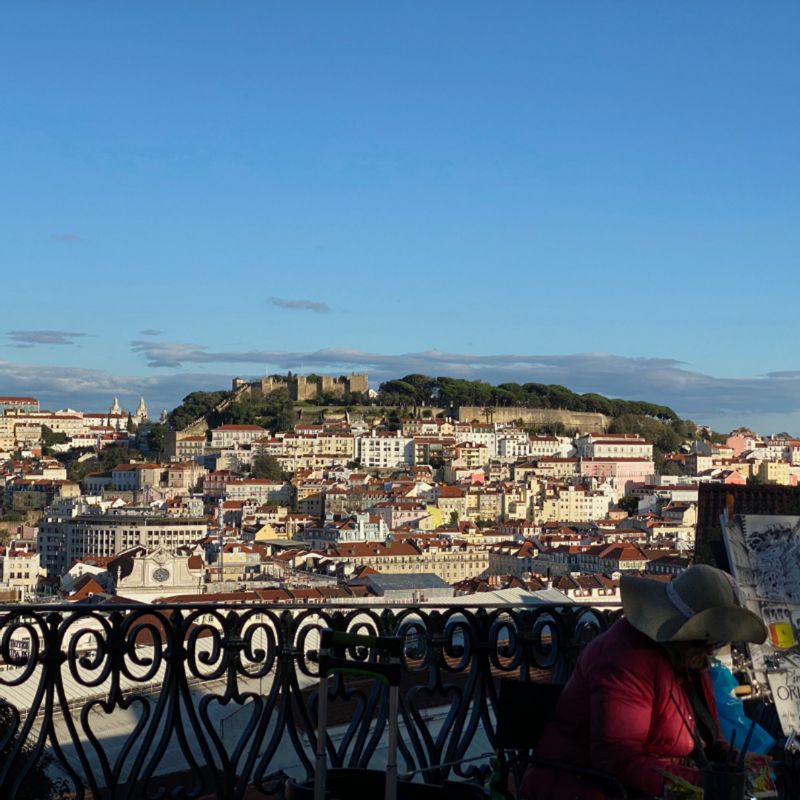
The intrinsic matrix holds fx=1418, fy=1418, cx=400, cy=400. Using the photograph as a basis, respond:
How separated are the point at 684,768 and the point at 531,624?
131cm

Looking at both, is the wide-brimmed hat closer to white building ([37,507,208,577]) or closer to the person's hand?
the person's hand

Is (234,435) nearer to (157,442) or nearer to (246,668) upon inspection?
(157,442)

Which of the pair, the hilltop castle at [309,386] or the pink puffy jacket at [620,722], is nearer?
the pink puffy jacket at [620,722]

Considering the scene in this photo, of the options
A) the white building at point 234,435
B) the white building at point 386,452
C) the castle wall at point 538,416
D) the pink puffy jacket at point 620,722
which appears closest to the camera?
the pink puffy jacket at point 620,722

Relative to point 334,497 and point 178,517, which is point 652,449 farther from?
point 178,517

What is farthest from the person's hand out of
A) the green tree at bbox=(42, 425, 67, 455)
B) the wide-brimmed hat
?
the green tree at bbox=(42, 425, 67, 455)

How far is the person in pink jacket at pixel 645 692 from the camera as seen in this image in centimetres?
293

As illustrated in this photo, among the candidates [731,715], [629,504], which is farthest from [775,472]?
[731,715]

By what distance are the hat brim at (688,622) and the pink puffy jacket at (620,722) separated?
41mm

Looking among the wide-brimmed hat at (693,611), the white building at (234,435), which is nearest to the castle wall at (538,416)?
the white building at (234,435)

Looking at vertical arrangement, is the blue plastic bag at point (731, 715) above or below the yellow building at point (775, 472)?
above

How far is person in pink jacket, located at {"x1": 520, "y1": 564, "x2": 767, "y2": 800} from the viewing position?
9.61ft

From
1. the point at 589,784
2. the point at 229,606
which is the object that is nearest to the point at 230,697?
the point at 229,606

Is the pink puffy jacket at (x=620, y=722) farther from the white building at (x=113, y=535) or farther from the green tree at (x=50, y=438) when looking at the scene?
the green tree at (x=50, y=438)
